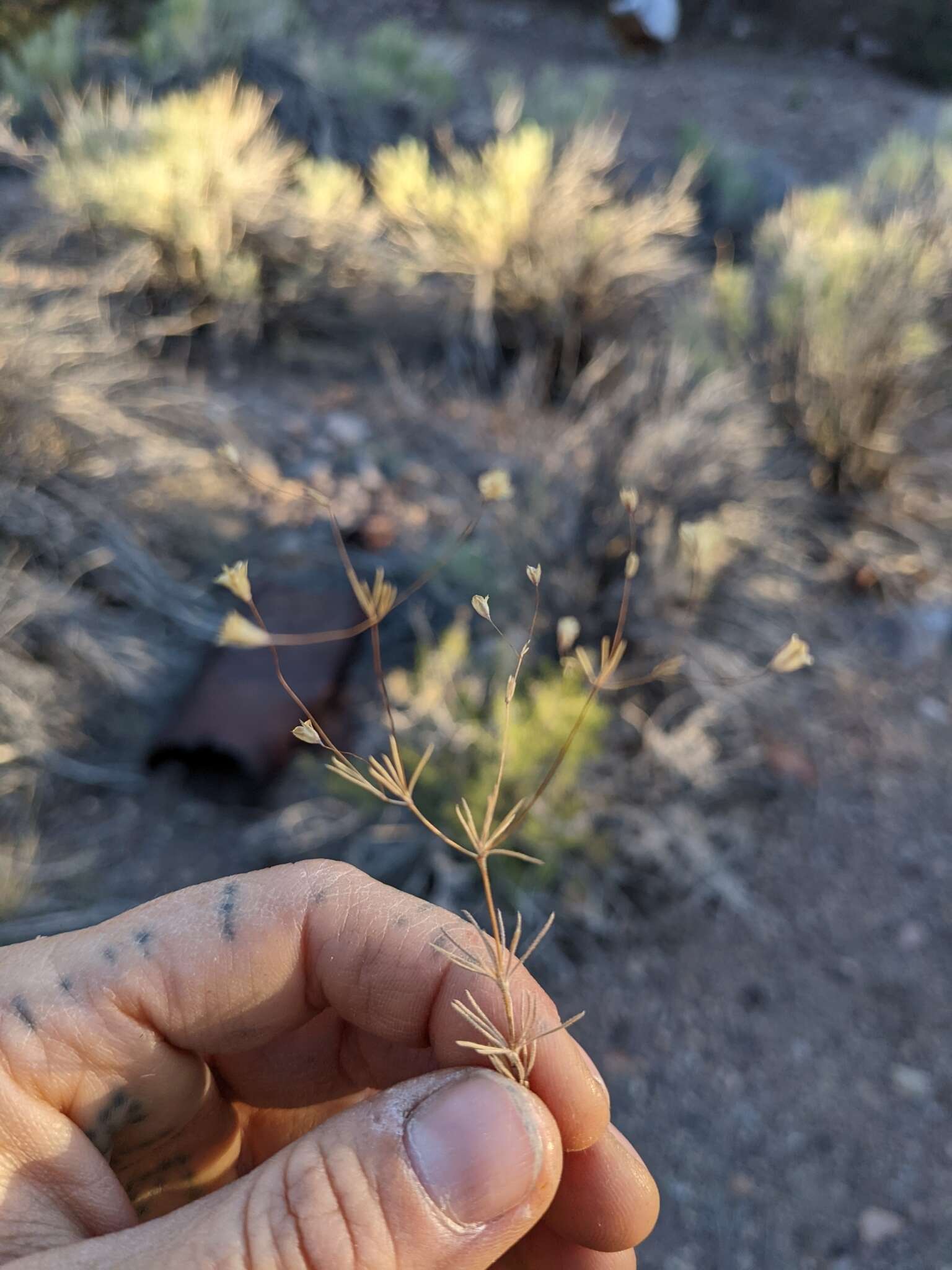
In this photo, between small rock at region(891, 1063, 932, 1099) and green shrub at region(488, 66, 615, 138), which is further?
green shrub at region(488, 66, 615, 138)

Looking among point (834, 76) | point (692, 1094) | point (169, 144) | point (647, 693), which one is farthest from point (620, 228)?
point (834, 76)

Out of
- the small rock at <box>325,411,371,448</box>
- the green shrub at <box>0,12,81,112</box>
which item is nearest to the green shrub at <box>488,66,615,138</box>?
the green shrub at <box>0,12,81,112</box>

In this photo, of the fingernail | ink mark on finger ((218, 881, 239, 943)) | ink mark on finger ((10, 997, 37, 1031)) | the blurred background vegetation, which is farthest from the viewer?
the blurred background vegetation

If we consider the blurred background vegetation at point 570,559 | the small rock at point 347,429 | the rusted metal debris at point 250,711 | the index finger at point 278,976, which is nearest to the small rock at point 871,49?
the blurred background vegetation at point 570,559

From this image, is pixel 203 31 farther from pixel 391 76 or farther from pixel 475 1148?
pixel 475 1148

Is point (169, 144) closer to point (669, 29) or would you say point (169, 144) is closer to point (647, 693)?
point (647, 693)

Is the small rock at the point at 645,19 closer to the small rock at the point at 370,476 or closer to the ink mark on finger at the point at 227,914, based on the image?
the small rock at the point at 370,476

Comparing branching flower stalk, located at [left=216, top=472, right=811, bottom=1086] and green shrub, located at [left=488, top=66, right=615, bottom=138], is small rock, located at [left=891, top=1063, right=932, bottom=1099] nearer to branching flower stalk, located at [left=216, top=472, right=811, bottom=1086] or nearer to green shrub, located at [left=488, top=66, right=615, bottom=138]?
branching flower stalk, located at [left=216, top=472, right=811, bottom=1086]
